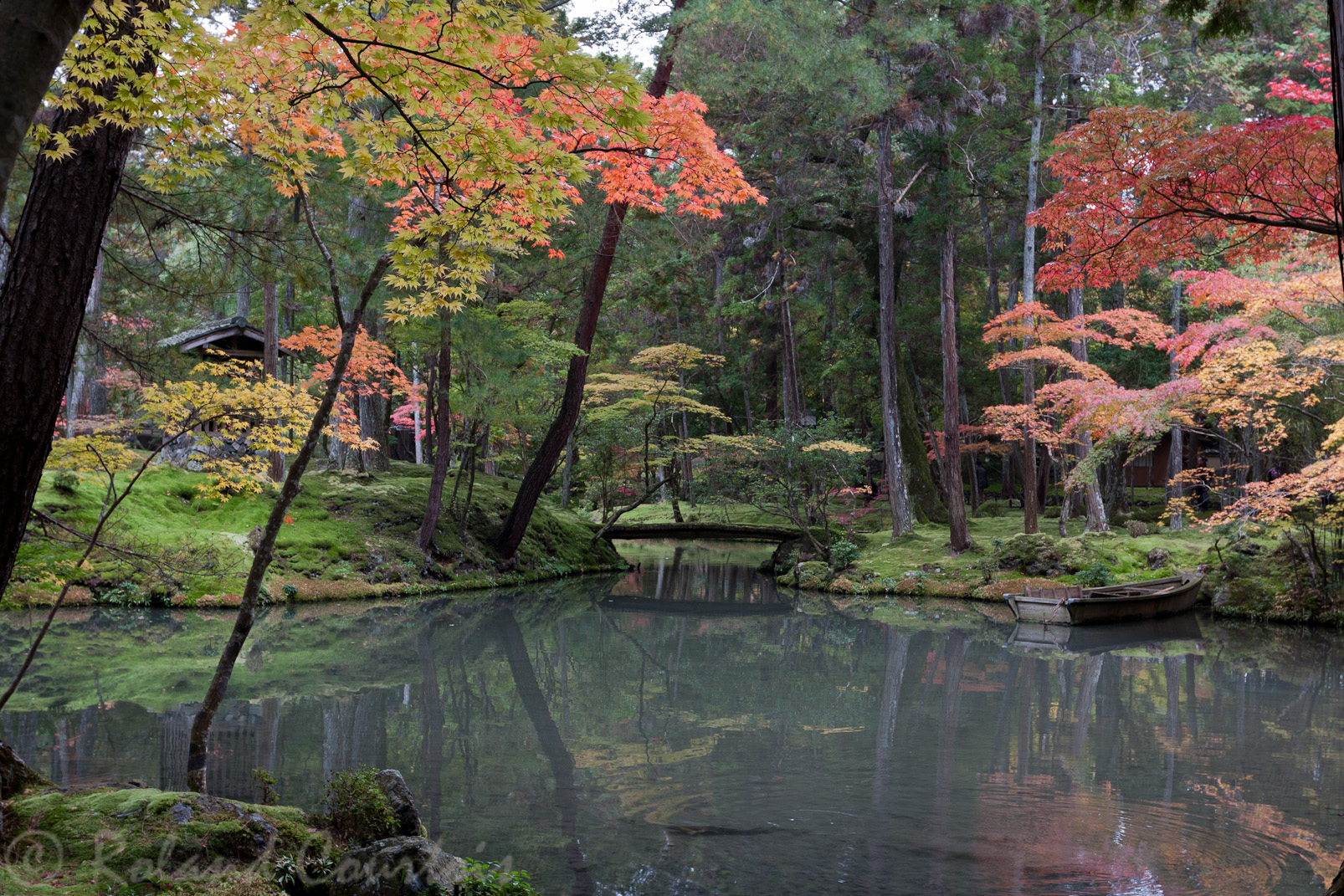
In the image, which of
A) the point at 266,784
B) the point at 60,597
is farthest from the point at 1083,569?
the point at 60,597

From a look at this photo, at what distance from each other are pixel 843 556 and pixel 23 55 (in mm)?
17041

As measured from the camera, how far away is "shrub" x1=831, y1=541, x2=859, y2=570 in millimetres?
17750

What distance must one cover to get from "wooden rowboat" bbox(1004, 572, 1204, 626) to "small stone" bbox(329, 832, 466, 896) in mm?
11545

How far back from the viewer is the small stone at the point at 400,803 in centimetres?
413

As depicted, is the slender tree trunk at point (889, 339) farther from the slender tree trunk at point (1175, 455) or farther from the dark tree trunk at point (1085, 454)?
the slender tree trunk at point (1175, 455)

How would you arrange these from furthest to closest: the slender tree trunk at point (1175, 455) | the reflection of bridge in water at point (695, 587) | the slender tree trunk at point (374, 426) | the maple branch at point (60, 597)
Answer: the slender tree trunk at point (374, 426), the slender tree trunk at point (1175, 455), the reflection of bridge in water at point (695, 587), the maple branch at point (60, 597)

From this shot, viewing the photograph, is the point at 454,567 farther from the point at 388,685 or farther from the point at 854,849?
the point at 854,849

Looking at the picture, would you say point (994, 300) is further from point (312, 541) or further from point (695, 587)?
point (312, 541)

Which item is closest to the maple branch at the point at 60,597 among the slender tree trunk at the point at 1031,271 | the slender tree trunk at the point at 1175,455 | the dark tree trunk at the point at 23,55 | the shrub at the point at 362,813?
the shrub at the point at 362,813

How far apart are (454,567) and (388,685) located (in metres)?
7.88

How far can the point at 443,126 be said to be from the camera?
3840 mm

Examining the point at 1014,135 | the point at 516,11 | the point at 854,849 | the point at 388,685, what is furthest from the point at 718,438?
the point at 516,11

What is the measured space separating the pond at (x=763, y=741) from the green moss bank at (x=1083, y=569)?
1.29 metres

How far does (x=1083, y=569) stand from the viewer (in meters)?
14.9
